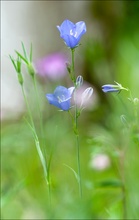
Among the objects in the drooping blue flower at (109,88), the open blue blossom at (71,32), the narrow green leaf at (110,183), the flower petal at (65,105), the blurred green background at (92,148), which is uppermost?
the open blue blossom at (71,32)

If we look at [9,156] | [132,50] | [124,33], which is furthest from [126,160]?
[124,33]

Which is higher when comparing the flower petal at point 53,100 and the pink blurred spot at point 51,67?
the flower petal at point 53,100

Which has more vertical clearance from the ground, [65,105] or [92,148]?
[65,105]

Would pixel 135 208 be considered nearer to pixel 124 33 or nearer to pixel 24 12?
pixel 124 33

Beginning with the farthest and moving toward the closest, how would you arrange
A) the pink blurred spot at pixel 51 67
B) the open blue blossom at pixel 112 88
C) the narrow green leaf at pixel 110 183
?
the pink blurred spot at pixel 51 67 → the narrow green leaf at pixel 110 183 → the open blue blossom at pixel 112 88

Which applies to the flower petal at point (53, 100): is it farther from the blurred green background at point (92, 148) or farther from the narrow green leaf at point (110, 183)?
the narrow green leaf at point (110, 183)

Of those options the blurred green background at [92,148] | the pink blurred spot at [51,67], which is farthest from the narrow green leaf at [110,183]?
the pink blurred spot at [51,67]

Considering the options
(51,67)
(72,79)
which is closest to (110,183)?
(72,79)

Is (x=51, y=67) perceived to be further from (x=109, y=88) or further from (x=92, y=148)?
(x=109, y=88)
